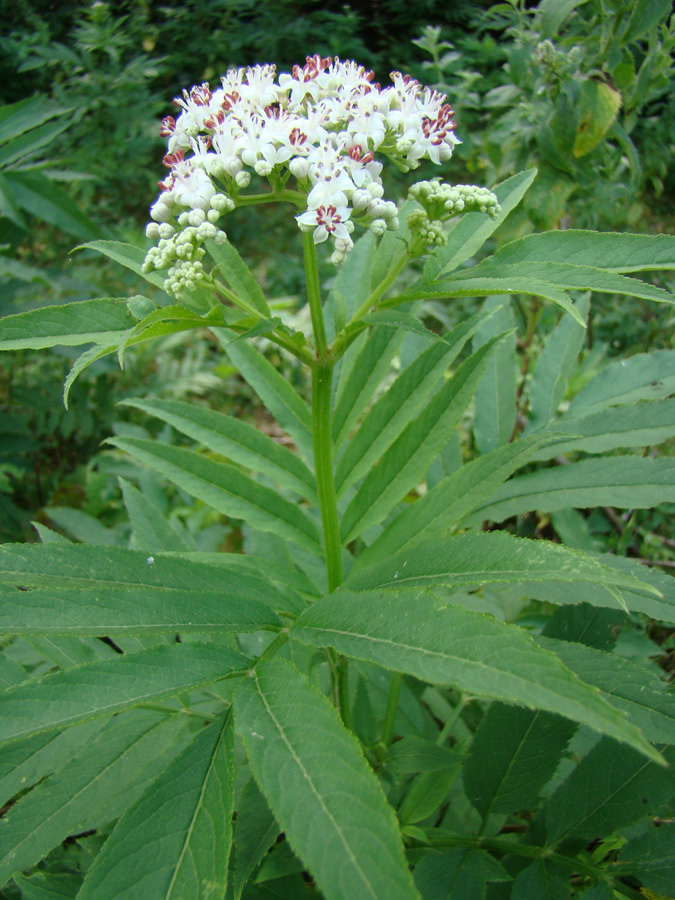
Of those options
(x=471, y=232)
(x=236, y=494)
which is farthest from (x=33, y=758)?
(x=471, y=232)

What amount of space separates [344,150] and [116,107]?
385cm

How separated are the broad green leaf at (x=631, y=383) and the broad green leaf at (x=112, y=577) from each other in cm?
89

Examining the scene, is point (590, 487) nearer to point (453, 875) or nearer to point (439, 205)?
point (439, 205)

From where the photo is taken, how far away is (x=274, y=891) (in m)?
1.16

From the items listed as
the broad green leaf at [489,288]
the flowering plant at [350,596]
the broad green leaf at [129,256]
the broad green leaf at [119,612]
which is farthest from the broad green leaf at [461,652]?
the broad green leaf at [129,256]

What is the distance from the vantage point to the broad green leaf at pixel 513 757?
1.10 meters

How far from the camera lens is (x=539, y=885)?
103 centimetres

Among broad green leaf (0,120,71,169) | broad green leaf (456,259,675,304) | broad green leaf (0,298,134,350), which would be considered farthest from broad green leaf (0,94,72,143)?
broad green leaf (456,259,675,304)

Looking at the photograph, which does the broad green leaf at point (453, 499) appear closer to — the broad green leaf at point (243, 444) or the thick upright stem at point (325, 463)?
the thick upright stem at point (325, 463)

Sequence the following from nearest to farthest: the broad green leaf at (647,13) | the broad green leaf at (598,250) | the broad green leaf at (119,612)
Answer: the broad green leaf at (119,612)
the broad green leaf at (598,250)
the broad green leaf at (647,13)

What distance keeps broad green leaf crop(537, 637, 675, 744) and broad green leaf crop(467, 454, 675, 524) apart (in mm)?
318

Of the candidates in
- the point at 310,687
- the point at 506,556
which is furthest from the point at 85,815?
the point at 506,556

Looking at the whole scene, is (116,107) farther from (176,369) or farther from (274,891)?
(274,891)

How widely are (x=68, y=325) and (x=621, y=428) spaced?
1.09 m
